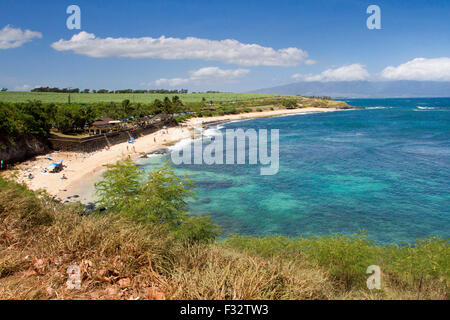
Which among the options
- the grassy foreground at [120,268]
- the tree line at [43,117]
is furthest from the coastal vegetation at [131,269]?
the tree line at [43,117]

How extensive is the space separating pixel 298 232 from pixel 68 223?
2081 cm

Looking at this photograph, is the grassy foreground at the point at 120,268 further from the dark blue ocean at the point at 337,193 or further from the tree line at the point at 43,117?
the tree line at the point at 43,117

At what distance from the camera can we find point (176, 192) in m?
21.3

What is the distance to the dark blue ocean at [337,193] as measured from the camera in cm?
2750

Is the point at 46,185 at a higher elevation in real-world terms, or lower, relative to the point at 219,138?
lower

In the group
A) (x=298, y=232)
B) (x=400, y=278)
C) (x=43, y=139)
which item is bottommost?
(x=298, y=232)

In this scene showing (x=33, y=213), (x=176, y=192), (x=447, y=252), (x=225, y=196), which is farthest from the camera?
(x=225, y=196)

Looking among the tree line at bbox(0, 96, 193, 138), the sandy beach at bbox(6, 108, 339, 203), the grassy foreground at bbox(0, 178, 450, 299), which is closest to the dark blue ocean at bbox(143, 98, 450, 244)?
the sandy beach at bbox(6, 108, 339, 203)

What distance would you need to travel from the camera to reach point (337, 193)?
120 feet

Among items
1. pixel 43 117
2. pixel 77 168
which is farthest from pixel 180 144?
pixel 43 117

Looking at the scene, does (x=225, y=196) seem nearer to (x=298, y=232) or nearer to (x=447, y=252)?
(x=298, y=232)

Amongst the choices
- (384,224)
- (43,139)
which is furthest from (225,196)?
(43,139)

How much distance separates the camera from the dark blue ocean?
90.2 ft

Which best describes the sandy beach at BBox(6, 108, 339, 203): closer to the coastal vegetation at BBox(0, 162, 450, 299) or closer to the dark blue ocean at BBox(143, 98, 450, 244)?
the dark blue ocean at BBox(143, 98, 450, 244)
